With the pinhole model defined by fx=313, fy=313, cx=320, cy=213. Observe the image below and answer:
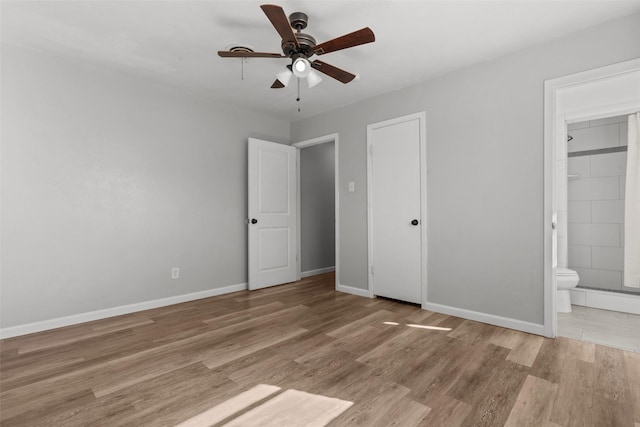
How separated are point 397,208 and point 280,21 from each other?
242 cm

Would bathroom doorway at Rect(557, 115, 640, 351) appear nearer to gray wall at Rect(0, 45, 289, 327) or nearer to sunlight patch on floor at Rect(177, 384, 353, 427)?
sunlight patch on floor at Rect(177, 384, 353, 427)

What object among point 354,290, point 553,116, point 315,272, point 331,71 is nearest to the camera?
point 331,71

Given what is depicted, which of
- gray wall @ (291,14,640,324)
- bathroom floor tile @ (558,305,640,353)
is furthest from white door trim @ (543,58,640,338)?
bathroom floor tile @ (558,305,640,353)

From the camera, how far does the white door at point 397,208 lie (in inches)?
138

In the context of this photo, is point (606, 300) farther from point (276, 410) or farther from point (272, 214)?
point (272, 214)

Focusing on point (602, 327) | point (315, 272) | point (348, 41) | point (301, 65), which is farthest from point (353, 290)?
point (348, 41)

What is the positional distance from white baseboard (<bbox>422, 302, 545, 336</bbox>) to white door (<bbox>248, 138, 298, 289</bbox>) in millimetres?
2148

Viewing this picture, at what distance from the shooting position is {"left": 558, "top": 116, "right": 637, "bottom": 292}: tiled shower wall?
3.65 meters

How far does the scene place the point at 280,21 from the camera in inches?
72.5

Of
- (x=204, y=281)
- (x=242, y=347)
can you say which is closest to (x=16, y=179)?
(x=204, y=281)

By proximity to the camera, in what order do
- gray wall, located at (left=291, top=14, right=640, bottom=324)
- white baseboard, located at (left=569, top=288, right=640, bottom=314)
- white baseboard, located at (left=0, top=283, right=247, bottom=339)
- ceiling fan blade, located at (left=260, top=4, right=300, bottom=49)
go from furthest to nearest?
1. white baseboard, located at (left=569, top=288, right=640, bottom=314)
2. white baseboard, located at (left=0, top=283, right=247, bottom=339)
3. gray wall, located at (left=291, top=14, right=640, bottom=324)
4. ceiling fan blade, located at (left=260, top=4, right=300, bottom=49)

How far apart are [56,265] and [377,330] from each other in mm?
3045

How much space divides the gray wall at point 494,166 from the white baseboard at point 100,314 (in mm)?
2742

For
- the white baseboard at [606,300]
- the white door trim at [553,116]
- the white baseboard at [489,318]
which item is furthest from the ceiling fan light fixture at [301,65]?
the white baseboard at [606,300]
